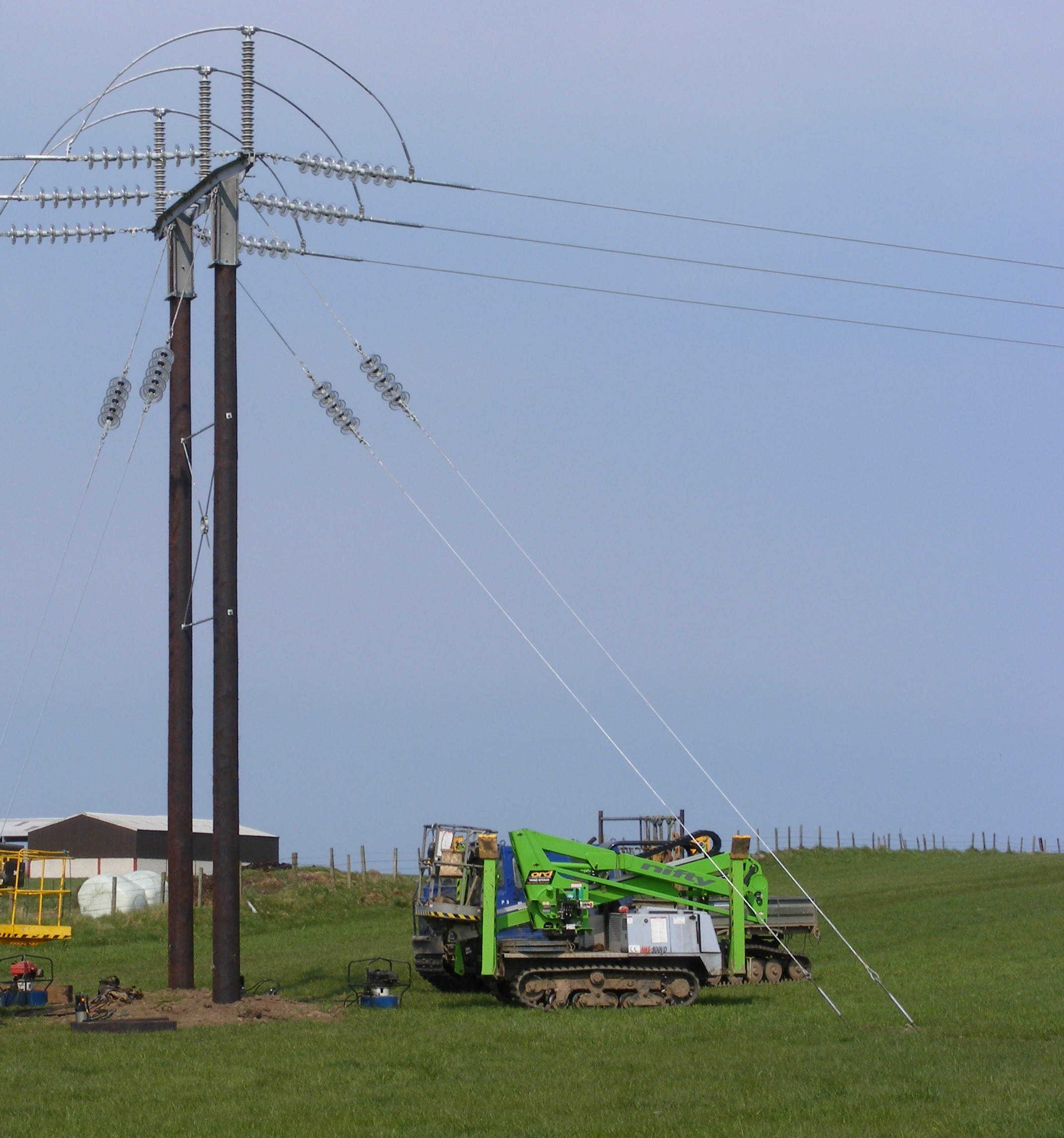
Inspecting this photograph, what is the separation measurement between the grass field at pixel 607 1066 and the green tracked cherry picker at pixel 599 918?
2.20ft

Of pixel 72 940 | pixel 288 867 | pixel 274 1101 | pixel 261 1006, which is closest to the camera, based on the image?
pixel 274 1101

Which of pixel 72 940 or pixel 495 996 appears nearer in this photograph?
pixel 495 996

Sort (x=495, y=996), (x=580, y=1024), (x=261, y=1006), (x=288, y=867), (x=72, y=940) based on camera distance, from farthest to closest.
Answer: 1. (x=288, y=867)
2. (x=72, y=940)
3. (x=495, y=996)
4. (x=261, y=1006)
5. (x=580, y=1024)

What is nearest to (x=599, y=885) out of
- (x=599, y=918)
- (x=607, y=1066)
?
(x=599, y=918)

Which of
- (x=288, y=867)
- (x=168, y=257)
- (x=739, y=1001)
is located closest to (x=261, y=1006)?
(x=739, y=1001)

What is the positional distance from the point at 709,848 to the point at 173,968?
7.97 m

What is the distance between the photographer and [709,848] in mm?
22438

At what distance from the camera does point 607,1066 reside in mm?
15164

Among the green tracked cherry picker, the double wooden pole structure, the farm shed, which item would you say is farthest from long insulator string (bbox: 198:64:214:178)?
the farm shed

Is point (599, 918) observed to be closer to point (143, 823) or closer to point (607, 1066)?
point (607, 1066)

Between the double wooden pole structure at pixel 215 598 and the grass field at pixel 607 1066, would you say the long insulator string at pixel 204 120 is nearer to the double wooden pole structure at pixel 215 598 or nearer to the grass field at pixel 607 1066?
the double wooden pole structure at pixel 215 598

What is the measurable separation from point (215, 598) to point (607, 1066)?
8.87m

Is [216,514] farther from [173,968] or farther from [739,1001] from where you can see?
[739,1001]

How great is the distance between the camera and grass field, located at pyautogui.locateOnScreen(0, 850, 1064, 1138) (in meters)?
12.1
